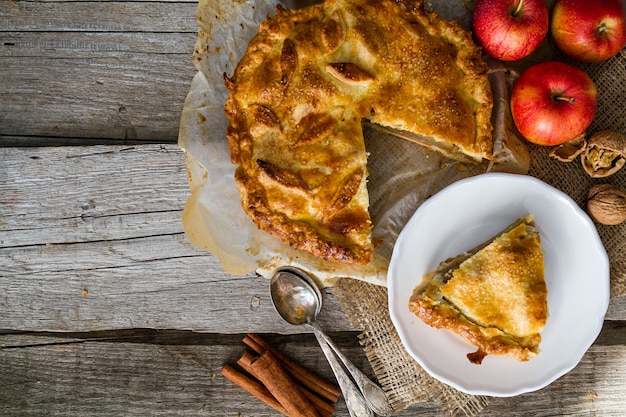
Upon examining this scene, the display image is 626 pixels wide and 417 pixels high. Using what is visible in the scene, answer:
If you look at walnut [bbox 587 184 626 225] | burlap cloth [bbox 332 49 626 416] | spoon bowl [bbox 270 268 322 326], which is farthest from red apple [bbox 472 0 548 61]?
spoon bowl [bbox 270 268 322 326]

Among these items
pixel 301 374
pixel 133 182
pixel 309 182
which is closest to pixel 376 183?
pixel 309 182

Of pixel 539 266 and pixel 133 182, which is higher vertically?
pixel 539 266

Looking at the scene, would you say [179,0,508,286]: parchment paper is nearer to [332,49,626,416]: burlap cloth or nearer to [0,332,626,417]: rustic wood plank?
[332,49,626,416]: burlap cloth

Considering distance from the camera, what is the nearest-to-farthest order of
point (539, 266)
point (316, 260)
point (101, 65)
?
point (539, 266) < point (316, 260) < point (101, 65)

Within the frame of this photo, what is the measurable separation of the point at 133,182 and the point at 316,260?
1.17 m

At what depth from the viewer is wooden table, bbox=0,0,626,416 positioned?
10.9 ft

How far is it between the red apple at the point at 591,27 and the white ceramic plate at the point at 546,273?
0.75 metres

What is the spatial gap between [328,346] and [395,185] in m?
0.97

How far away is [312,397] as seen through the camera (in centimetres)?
328

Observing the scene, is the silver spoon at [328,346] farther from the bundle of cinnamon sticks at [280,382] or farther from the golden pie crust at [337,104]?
the golden pie crust at [337,104]

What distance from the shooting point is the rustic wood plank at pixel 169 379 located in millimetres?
3322

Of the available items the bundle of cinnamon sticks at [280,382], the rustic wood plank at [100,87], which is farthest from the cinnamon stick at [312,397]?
the rustic wood plank at [100,87]

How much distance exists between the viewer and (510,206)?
2.96 meters

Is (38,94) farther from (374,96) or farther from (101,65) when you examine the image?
(374,96)
